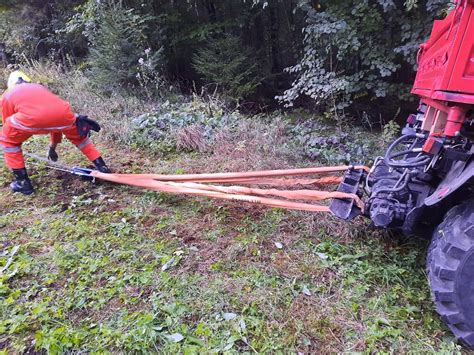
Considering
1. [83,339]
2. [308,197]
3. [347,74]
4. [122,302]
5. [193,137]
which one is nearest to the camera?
[83,339]

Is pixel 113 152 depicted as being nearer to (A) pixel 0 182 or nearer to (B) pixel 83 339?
(A) pixel 0 182

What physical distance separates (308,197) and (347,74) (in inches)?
177

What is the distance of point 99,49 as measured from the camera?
750 cm

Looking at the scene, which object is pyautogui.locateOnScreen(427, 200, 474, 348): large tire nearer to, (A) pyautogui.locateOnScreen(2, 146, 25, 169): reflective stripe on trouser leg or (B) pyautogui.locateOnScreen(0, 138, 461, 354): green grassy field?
(B) pyautogui.locateOnScreen(0, 138, 461, 354): green grassy field

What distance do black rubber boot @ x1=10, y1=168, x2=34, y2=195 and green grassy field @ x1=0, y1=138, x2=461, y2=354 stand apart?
12.3 inches

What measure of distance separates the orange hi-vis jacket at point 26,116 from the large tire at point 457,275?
149 inches

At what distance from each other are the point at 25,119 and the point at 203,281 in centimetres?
263

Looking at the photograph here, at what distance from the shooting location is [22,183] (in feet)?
12.4

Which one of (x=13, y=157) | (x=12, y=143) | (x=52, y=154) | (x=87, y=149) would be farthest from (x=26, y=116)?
(x=52, y=154)

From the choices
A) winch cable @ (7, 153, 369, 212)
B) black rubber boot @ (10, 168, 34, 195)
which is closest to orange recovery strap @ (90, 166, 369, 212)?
winch cable @ (7, 153, 369, 212)

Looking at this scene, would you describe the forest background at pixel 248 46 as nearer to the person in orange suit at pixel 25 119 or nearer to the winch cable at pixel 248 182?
the winch cable at pixel 248 182

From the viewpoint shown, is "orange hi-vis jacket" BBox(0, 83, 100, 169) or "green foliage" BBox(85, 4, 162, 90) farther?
"green foliage" BBox(85, 4, 162, 90)

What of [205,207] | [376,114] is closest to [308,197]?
[205,207]

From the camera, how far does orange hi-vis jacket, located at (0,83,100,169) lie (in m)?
3.50
